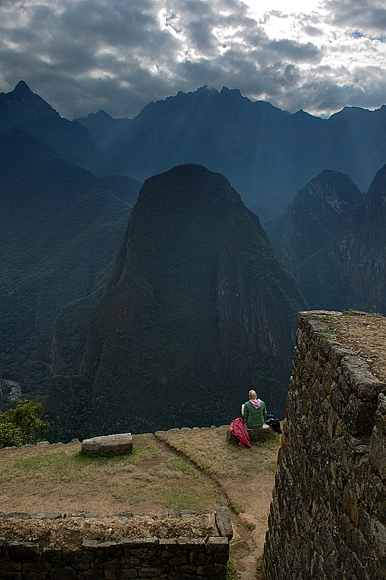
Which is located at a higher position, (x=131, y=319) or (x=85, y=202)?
(x=85, y=202)

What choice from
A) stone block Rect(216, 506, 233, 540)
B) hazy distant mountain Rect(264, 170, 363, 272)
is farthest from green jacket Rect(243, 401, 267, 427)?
hazy distant mountain Rect(264, 170, 363, 272)

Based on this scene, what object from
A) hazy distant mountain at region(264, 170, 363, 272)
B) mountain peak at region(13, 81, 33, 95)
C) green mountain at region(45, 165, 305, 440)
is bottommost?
green mountain at region(45, 165, 305, 440)

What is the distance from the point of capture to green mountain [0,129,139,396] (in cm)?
7100

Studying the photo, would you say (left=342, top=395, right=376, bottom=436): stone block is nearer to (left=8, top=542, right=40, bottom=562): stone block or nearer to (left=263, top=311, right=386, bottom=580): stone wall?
(left=263, top=311, right=386, bottom=580): stone wall

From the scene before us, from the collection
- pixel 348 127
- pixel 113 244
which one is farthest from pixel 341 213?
pixel 348 127

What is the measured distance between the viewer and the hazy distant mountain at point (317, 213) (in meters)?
112

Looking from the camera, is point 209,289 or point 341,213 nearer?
point 209,289

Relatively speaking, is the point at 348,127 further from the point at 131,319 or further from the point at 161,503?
the point at 161,503

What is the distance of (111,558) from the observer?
182 inches

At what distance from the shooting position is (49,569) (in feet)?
15.3

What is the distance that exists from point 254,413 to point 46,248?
109870 millimetres

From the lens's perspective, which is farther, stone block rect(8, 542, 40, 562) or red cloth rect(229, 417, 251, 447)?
red cloth rect(229, 417, 251, 447)

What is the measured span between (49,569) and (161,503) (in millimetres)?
2510

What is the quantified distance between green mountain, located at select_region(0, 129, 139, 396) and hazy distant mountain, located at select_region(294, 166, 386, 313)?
61.6m
